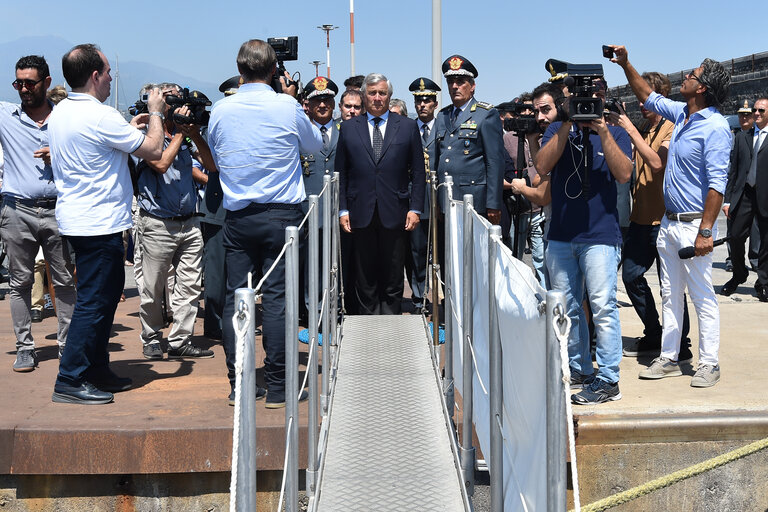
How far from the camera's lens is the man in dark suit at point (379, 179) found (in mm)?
7066

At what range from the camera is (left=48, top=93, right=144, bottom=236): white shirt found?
5090mm

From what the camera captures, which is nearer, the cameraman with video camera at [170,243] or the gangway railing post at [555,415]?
the gangway railing post at [555,415]

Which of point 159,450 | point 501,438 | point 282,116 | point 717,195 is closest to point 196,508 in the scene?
point 159,450

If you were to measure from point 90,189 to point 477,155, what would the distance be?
9.97 feet

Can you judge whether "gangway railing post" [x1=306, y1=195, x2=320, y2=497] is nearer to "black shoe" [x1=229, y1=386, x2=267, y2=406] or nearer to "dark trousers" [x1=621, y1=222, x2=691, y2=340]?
"black shoe" [x1=229, y1=386, x2=267, y2=406]

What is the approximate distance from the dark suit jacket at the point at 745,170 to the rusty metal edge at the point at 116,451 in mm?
6954

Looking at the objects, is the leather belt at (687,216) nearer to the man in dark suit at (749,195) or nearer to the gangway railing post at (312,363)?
the gangway railing post at (312,363)

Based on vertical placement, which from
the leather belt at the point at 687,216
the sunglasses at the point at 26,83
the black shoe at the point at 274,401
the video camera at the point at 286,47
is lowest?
the black shoe at the point at 274,401

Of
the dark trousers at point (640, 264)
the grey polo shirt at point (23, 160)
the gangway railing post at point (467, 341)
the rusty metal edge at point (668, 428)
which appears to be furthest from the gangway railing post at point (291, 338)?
the dark trousers at point (640, 264)

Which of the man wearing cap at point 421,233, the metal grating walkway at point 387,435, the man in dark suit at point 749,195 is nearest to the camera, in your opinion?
the metal grating walkway at point 387,435

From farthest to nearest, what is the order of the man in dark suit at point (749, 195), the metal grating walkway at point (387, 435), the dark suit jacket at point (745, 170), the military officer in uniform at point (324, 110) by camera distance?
the dark suit jacket at point (745, 170)
the man in dark suit at point (749, 195)
the military officer in uniform at point (324, 110)
the metal grating walkway at point (387, 435)

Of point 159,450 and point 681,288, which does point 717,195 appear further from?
point 159,450

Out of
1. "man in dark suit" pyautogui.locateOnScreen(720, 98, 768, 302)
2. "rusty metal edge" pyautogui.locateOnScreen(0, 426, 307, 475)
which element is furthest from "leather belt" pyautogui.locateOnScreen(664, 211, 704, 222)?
"man in dark suit" pyautogui.locateOnScreen(720, 98, 768, 302)

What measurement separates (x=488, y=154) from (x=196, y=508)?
3.49m
